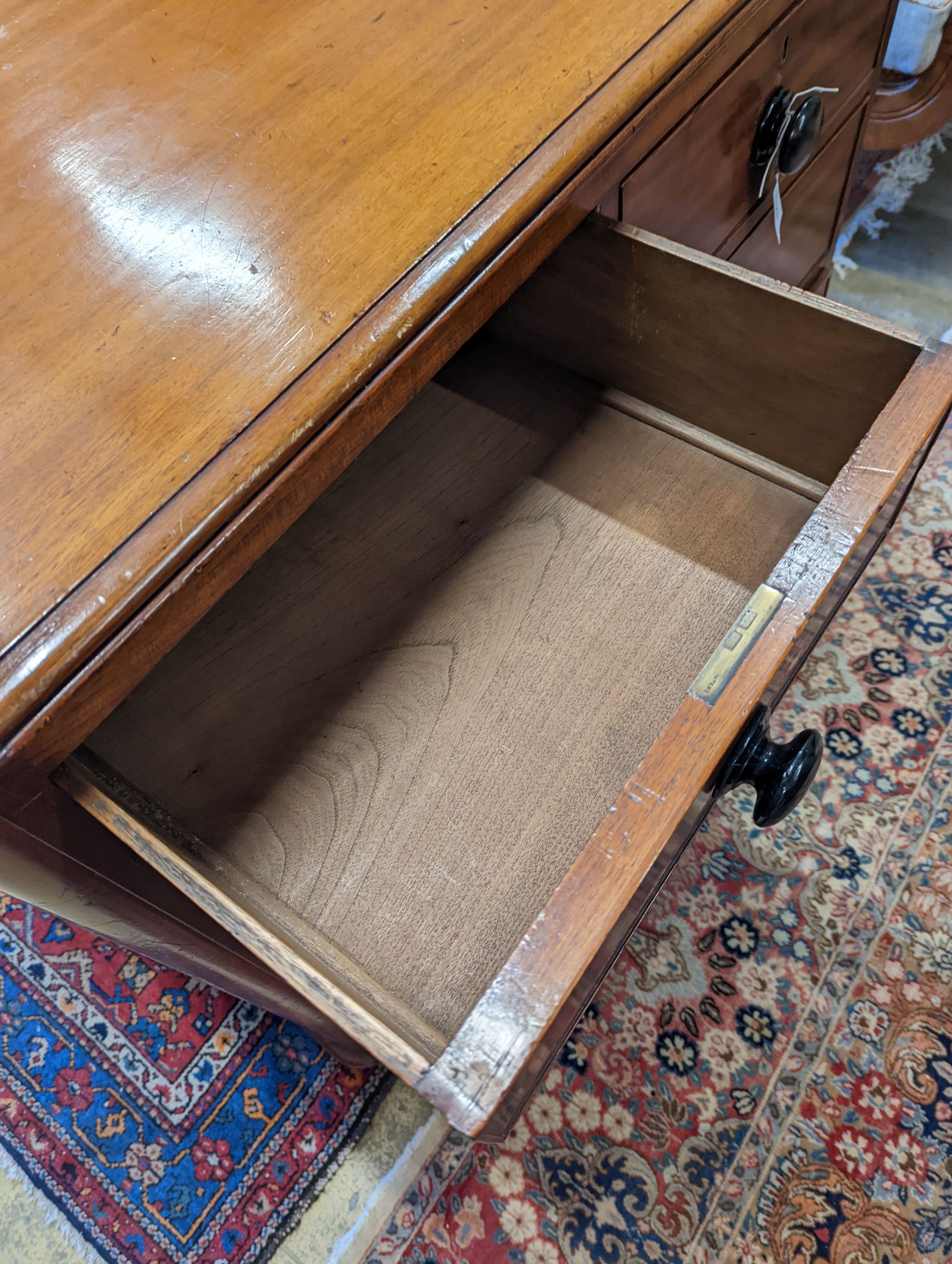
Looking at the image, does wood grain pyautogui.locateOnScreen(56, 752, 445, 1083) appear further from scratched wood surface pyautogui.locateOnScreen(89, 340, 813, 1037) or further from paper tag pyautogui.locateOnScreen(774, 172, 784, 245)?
paper tag pyautogui.locateOnScreen(774, 172, 784, 245)

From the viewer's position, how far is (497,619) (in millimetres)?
587

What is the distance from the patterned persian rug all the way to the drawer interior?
A: 0.35 metres

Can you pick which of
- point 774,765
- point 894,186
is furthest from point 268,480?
point 894,186

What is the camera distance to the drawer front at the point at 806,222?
0.77 m

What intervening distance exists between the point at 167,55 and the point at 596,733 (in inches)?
17.8

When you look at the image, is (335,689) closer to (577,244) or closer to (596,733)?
(596,733)

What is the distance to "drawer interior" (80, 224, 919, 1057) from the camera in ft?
1.62

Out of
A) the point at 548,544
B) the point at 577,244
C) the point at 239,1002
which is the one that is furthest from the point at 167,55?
the point at 239,1002

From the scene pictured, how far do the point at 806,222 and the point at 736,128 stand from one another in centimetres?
25

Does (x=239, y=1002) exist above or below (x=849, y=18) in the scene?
below

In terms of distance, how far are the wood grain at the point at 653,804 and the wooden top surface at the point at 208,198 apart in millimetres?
197

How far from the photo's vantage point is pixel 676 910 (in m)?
0.81

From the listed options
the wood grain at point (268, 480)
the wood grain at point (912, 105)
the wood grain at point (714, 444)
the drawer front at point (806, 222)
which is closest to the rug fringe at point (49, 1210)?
the wood grain at point (268, 480)

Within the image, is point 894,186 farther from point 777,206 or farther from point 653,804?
point 653,804
